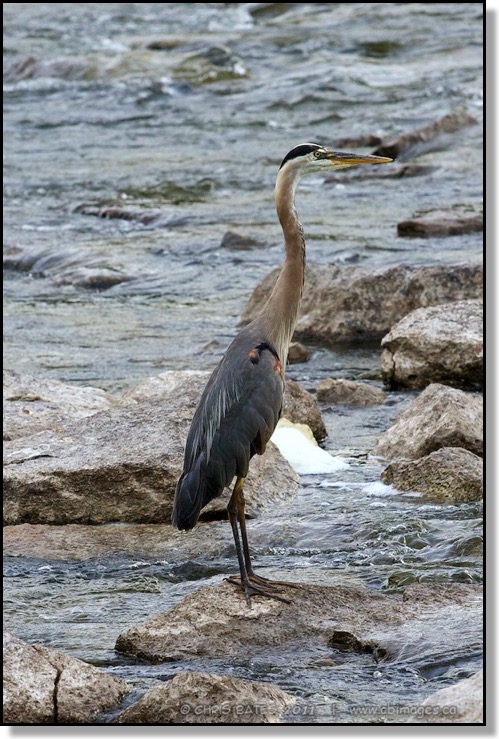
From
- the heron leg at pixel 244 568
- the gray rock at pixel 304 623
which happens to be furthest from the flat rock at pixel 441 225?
the gray rock at pixel 304 623

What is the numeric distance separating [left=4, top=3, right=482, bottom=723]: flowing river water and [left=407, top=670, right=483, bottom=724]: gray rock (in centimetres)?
31

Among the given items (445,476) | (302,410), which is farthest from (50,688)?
(302,410)

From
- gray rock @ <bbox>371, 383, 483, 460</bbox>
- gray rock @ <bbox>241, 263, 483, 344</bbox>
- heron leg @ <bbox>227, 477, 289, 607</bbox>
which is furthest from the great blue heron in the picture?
gray rock @ <bbox>241, 263, 483, 344</bbox>

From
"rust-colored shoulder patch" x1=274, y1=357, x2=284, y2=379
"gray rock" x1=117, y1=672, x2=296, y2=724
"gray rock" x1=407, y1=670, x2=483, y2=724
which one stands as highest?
"rust-colored shoulder patch" x1=274, y1=357, x2=284, y2=379

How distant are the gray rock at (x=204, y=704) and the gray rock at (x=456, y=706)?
472mm

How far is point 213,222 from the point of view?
13.4m

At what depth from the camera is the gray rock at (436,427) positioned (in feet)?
22.0

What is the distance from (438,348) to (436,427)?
145 centimetres

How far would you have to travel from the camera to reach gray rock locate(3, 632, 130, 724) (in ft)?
14.0

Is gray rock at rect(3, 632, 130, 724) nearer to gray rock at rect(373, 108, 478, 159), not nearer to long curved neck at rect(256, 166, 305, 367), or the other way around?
Result: long curved neck at rect(256, 166, 305, 367)

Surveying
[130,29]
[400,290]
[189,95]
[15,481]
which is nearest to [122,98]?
[189,95]

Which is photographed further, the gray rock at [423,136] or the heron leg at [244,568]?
the gray rock at [423,136]

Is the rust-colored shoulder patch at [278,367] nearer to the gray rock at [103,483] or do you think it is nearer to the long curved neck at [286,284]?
the long curved neck at [286,284]

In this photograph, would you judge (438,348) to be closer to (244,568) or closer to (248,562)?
(248,562)
